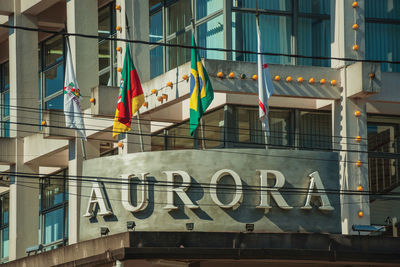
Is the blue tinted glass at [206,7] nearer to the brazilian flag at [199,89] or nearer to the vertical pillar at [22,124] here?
the brazilian flag at [199,89]

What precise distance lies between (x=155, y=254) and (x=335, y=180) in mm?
6822

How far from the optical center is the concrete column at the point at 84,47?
4491 cm

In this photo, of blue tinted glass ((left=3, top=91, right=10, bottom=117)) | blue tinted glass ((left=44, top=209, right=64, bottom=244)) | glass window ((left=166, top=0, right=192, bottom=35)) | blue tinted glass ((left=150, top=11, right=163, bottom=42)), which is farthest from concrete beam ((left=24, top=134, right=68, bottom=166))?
glass window ((left=166, top=0, right=192, bottom=35))

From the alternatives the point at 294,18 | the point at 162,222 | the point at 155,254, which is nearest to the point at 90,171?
the point at 162,222

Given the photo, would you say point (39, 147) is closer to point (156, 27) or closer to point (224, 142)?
point (156, 27)

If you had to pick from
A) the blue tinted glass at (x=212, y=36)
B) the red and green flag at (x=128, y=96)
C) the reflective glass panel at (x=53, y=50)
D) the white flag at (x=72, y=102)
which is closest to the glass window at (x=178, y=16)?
the blue tinted glass at (x=212, y=36)

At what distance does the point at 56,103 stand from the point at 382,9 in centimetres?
1543

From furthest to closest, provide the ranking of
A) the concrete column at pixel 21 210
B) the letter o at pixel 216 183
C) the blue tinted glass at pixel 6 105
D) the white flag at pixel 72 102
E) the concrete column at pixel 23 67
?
the blue tinted glass at pixel 6 105 < the concrete column at pixel 23 67 < the concrete column at pixel 21 210 < the white flag at pixel 72 102 < the letter o at pixel 216 183

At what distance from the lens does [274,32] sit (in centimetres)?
4094

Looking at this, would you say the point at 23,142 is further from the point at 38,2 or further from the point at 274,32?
the point at 274,32

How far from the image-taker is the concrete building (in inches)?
1383

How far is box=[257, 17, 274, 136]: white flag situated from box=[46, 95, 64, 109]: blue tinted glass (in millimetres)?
14856

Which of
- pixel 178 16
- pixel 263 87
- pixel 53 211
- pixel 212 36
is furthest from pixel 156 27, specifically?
pixel 53 211

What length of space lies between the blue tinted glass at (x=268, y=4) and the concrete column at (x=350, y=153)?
356cm
